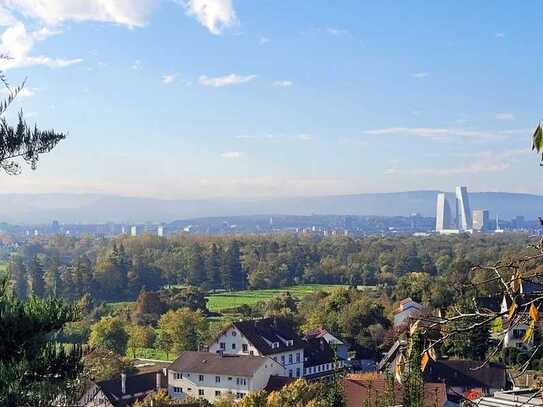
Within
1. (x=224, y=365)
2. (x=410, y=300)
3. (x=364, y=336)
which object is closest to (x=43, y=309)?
(x=224, y=365)

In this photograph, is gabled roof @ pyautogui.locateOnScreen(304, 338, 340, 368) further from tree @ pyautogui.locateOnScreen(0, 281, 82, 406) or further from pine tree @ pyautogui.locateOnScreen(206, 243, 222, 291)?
pine tree @ pyautogui.locateOnScreen(206, 243, 222, 291)

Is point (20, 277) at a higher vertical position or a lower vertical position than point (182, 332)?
higher

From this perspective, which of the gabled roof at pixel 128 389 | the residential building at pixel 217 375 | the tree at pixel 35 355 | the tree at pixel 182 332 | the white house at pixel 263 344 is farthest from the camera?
the tree at pixel 182 332

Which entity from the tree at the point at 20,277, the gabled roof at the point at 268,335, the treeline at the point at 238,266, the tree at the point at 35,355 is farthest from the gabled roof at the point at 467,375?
the tree at the point at 20,277

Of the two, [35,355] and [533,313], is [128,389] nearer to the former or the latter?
[35,355]

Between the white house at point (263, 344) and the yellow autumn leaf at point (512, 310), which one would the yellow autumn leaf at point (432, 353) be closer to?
the yellow autumn leaf at point (512, 310)

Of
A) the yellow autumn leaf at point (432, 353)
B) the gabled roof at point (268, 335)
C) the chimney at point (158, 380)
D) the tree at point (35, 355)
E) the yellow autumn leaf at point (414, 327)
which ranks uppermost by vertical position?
the yellow autumn leaf at point (414, 327)

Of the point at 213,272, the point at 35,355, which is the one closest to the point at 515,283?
the point at 35,355
